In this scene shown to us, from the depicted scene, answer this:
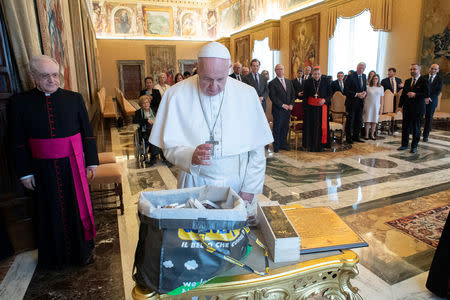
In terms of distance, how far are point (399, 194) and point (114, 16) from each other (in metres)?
22.9

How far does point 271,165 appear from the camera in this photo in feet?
19.5

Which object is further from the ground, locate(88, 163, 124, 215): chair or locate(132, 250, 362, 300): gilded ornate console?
locate(132, 250, 362, 300): gilded ornate console

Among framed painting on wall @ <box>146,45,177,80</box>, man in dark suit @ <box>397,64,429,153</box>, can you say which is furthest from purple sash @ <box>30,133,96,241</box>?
framed painting on wall @ <box>146,45,177,80</box>

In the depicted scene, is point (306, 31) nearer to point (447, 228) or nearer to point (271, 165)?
point (271, 165)

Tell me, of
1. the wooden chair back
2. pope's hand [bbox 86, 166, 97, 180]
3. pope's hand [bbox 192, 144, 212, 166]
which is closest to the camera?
pope's hand [bbox 192, 144, 212, 166]

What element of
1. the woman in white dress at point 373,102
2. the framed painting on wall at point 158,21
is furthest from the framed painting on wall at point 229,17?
the woman in white dress at point 373,102

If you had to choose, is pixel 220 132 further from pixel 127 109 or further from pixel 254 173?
pixel 127 109

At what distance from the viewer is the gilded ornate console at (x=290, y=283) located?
3.78ft

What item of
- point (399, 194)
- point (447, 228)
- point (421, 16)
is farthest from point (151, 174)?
point (421, 16)

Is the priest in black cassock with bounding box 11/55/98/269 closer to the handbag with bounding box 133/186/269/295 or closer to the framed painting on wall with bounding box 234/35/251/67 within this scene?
the handbag with bounding box 133/186/269/295

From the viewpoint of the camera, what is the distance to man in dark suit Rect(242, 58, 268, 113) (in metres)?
7.01

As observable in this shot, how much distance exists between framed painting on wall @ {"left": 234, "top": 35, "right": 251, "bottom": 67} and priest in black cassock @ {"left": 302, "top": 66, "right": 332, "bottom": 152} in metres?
12.5

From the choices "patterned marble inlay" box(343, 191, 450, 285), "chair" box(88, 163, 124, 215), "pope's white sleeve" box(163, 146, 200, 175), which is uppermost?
"pope's white sleeve" box(163, 146, 200, 175)

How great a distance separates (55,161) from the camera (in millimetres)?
2486
